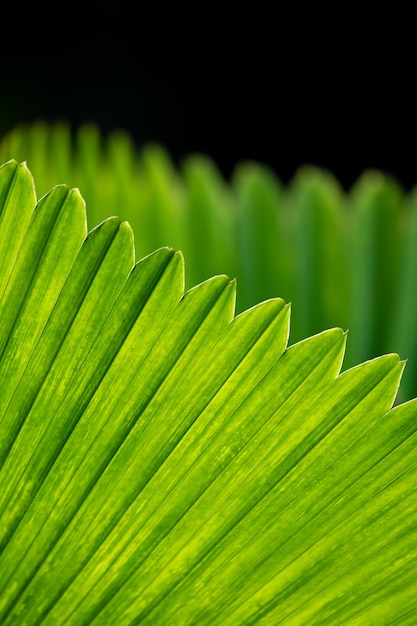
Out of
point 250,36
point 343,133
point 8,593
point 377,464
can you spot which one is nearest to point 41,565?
point 8,593

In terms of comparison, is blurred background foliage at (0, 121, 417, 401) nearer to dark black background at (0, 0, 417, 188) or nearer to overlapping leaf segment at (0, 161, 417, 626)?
overlapping leaf segment at (0, 161, 417, 626)

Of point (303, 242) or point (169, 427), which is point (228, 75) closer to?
point (303, 242)

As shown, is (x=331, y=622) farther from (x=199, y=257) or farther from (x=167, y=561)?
(x=199, y=257)

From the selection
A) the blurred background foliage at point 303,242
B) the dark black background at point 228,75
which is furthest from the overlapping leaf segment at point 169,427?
→ the dark black background at point 228,75

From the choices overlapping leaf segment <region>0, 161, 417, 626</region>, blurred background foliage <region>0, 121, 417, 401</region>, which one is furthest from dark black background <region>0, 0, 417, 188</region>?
overlapping leaf segment <region>0, 161, 417, 626</region>

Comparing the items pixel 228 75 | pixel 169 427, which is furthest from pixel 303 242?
pixel 228 75
